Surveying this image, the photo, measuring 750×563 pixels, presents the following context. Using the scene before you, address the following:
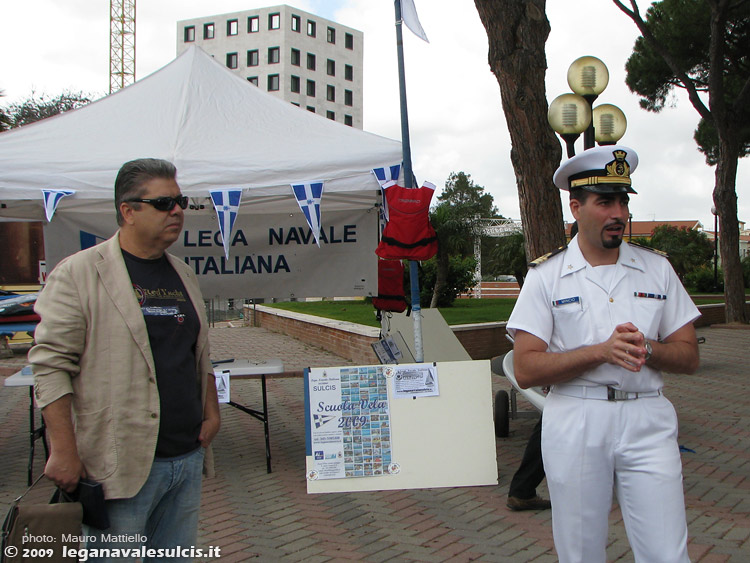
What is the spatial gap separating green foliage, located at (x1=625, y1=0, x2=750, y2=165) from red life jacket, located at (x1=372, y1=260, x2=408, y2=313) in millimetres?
14819

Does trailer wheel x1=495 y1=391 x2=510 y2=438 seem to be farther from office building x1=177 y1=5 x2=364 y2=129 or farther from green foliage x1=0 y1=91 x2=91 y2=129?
office building x1=177 y1=5 x2=364 y2=129

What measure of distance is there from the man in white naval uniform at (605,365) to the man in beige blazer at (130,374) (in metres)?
1.23

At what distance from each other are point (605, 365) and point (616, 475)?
1.30ft

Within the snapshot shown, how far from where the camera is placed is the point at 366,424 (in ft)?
16.0

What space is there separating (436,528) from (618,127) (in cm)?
596

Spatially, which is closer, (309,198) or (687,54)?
(309,198)

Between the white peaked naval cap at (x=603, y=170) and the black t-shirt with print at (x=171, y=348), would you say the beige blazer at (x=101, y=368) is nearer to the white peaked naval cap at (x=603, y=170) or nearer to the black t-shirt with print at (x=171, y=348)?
the black t-shirt with print at (x=171, y=348)

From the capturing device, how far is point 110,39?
260 feet

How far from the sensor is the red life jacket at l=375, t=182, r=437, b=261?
534cm

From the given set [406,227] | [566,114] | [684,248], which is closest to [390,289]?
[406,227]

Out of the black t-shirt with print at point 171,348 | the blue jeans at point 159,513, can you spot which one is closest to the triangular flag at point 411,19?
the black t-shirt with print at point 171,348

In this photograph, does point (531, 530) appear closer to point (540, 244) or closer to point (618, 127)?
point (540, 244)

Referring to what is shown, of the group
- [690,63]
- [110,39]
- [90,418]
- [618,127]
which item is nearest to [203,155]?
[90,418]

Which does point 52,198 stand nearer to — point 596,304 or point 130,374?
point 130,374
